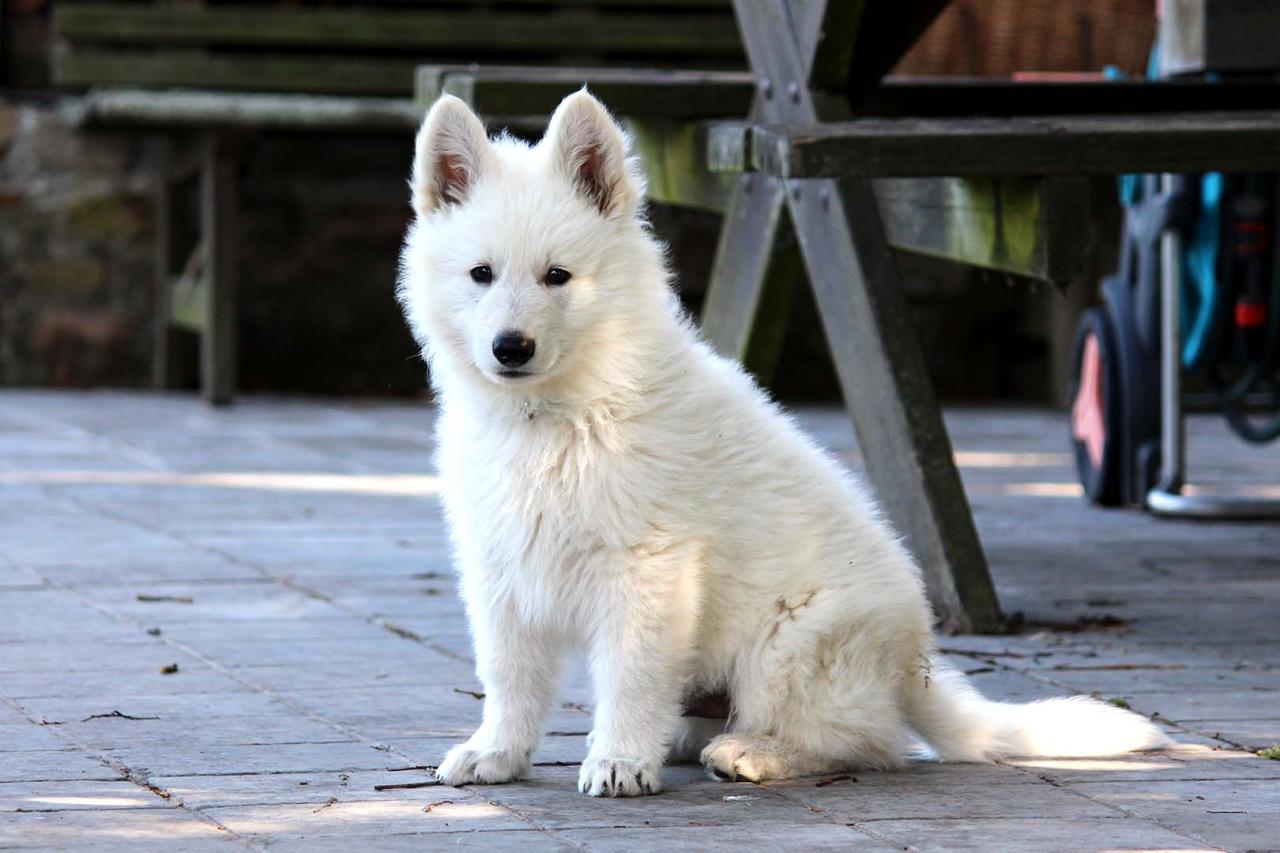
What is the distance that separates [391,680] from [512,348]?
140 cm

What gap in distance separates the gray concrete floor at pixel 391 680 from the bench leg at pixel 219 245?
212 cm

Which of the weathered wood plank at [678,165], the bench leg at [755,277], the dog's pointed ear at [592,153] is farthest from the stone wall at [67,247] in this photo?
the dog's pointed ear at [592,153]

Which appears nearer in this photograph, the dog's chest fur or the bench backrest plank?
the dog's chest fur

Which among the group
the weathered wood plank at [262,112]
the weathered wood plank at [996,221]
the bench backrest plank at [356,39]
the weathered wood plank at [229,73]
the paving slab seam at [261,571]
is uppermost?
the bench backrest plank at [356,39]

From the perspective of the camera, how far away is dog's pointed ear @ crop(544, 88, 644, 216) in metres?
3.96

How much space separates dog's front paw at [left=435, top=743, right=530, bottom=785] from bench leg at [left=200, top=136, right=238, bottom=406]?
7682 mm

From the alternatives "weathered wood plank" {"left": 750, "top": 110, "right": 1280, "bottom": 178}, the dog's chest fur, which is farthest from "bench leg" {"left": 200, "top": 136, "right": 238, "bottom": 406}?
the dog's chest fur

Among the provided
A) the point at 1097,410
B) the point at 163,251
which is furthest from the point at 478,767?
the point at 163,251

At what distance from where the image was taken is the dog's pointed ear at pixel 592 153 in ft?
13.0

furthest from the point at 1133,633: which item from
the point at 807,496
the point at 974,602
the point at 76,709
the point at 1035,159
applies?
the point at 76,709

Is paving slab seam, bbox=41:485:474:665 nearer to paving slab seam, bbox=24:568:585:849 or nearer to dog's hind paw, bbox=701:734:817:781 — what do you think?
paving slab seam, bbox=24:568:585:849

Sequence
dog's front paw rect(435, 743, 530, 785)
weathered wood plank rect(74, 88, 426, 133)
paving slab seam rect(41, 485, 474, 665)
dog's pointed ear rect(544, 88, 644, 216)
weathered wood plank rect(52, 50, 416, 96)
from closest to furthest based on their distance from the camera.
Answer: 1. dog's front paw rect(435, 743, 530, 785)
2. dog's pointed ear rect(544, 88, 644, 216)
3. paving slab seam rect(41, 485, 474, 665)
4. weathered wood plank rect(74, 88, 426, 133)
5. weathered wood plank rect(52, 50, 416, 96)

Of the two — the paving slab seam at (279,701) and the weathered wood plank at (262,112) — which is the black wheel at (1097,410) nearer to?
the weathered wood plank at (262,112)

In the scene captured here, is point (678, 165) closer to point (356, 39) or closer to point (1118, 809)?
point (1118, 809)
